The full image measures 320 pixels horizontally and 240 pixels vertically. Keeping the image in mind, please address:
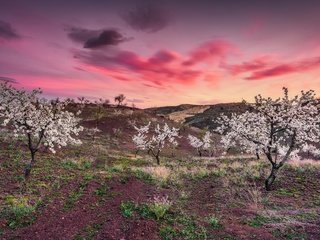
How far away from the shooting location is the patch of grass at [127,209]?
15.2m

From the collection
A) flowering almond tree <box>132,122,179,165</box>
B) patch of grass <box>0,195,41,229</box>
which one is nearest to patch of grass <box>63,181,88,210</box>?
patch of grass <box>0,195,41,229</box>

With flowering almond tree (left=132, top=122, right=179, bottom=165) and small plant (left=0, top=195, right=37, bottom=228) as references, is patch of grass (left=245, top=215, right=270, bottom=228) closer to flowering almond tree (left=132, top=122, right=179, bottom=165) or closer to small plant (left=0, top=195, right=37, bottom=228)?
small plant (left=0, top=195, right=37, bottom=228)

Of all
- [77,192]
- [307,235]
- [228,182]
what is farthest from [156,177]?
[307,235]

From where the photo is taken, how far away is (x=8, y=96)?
24250 millimetres

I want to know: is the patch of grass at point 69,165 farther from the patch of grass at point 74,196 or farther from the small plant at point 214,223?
the small plant at point 214,223

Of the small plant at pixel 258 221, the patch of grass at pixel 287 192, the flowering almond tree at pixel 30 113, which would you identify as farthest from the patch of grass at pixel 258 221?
the flowering almond tree at pixel 30 113

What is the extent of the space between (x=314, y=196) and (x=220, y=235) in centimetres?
1071

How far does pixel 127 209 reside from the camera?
51.9 ft

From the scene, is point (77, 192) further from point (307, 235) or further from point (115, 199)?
point (307, 235)

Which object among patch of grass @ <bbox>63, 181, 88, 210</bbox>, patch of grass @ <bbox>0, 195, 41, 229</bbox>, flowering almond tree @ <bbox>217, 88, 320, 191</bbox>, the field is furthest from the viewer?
flowering almond tree @ <bbox>217, 88, 320, 191</bbox>

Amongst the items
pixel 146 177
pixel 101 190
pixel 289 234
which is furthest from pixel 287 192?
pixel 101 190

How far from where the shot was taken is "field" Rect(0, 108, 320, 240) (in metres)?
13.9

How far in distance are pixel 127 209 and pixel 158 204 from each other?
160 centimetres

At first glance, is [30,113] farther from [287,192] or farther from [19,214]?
[287,192]
